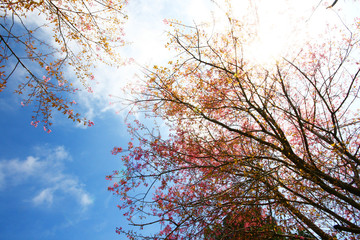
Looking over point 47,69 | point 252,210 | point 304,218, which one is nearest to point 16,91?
point 47,69

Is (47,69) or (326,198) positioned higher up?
(47,69)

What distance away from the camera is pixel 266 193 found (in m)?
4.98

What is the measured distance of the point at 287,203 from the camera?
214 inches

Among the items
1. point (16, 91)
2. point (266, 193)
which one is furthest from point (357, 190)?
point (16, 91)

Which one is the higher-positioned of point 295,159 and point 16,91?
point 16,91

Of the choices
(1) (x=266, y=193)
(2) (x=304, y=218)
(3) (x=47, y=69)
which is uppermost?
(3) (x=47, y=69)

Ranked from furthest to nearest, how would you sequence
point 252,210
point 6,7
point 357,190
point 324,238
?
point 252,210, point 324,238, point 357,190, point 6,7

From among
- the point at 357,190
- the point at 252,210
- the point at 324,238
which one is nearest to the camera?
the point at 357,190

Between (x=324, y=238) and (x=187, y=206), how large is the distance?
4.06m

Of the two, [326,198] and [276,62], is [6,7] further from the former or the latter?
[326,198]

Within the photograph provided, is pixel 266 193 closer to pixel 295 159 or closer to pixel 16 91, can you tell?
pixel 295 159

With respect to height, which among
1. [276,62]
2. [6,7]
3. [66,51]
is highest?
[66,51]

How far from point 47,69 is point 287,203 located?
8033mm

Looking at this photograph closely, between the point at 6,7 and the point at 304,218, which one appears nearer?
the point at 6,7
